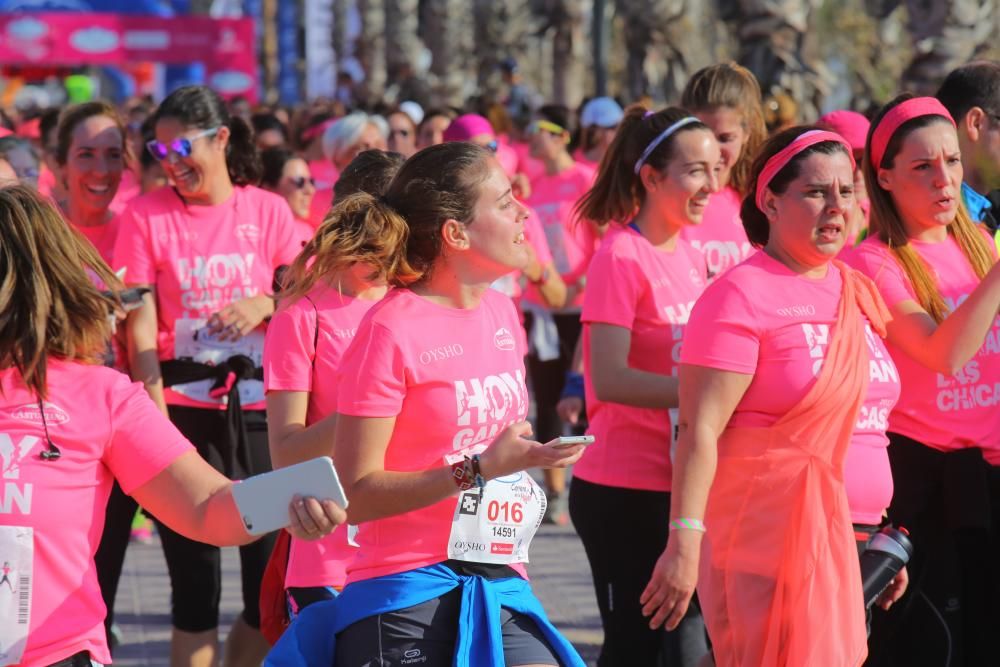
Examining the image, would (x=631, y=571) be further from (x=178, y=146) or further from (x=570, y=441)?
(x=178, y=146)

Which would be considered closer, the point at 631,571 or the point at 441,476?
the point at 441,476

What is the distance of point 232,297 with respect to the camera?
6.39m

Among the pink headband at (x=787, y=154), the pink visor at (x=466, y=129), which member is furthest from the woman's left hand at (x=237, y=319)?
the pink visor at (x=466, y=129)

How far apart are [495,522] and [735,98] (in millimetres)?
3164

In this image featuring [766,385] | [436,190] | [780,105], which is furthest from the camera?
[780,105]

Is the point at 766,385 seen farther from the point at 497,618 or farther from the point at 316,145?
the point at 316,145

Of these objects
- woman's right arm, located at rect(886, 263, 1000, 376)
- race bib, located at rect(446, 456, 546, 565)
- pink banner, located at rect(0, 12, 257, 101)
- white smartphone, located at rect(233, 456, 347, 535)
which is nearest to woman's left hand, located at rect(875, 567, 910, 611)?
woman's right arm, located at rect(886, 263, 1000, 376)

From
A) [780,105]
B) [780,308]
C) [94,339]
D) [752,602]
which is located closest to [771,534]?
[752,602]

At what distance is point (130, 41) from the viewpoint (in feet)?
111

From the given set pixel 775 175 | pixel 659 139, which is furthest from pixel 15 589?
pixel 659 139

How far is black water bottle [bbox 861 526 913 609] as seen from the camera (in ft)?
15.1

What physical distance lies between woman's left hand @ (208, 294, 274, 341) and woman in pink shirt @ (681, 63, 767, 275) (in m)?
1.62

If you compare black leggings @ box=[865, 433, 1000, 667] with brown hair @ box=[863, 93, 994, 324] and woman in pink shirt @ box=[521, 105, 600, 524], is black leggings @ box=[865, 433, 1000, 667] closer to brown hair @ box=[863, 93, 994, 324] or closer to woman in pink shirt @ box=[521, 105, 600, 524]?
brown hair @ box=[863, 93, 994, 324]

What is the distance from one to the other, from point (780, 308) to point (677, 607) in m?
0.83
